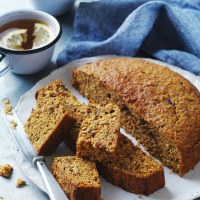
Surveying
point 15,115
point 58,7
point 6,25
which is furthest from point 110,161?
point 58,7

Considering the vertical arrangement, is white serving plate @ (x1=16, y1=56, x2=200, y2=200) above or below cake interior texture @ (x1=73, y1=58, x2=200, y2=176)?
below

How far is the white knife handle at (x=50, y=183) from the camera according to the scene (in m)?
3.01

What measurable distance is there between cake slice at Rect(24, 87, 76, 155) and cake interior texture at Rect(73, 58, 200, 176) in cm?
43

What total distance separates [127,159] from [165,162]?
35 centimetres

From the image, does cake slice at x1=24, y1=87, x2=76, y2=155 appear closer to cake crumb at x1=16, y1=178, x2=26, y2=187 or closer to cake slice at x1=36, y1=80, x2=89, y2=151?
cake slice at x1=36, y1=80, x2=89, y2=151

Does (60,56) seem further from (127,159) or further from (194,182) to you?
(194,182)

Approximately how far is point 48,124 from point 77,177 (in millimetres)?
555

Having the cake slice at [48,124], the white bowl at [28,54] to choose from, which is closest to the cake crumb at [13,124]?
the cake slice at [48,124]

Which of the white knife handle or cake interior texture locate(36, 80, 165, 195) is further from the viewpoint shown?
cake interior texture locate(36, 80, 165, 195)

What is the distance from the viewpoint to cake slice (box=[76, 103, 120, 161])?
3.22m

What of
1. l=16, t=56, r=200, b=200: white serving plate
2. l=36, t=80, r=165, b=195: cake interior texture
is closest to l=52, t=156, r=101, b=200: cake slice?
l=36, t=80, r=165, b=195: cake interior texture

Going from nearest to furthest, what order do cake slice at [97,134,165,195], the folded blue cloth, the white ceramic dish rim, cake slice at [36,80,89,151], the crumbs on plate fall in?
cake slice at [97,134,165,195], cake slice at [36,80,89,151], the crumbs on plate, the white ceramic dish rim, the folded blue cloth

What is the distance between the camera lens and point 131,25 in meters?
4.38

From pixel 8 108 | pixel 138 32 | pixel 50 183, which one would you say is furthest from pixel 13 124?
pixel 138 32
